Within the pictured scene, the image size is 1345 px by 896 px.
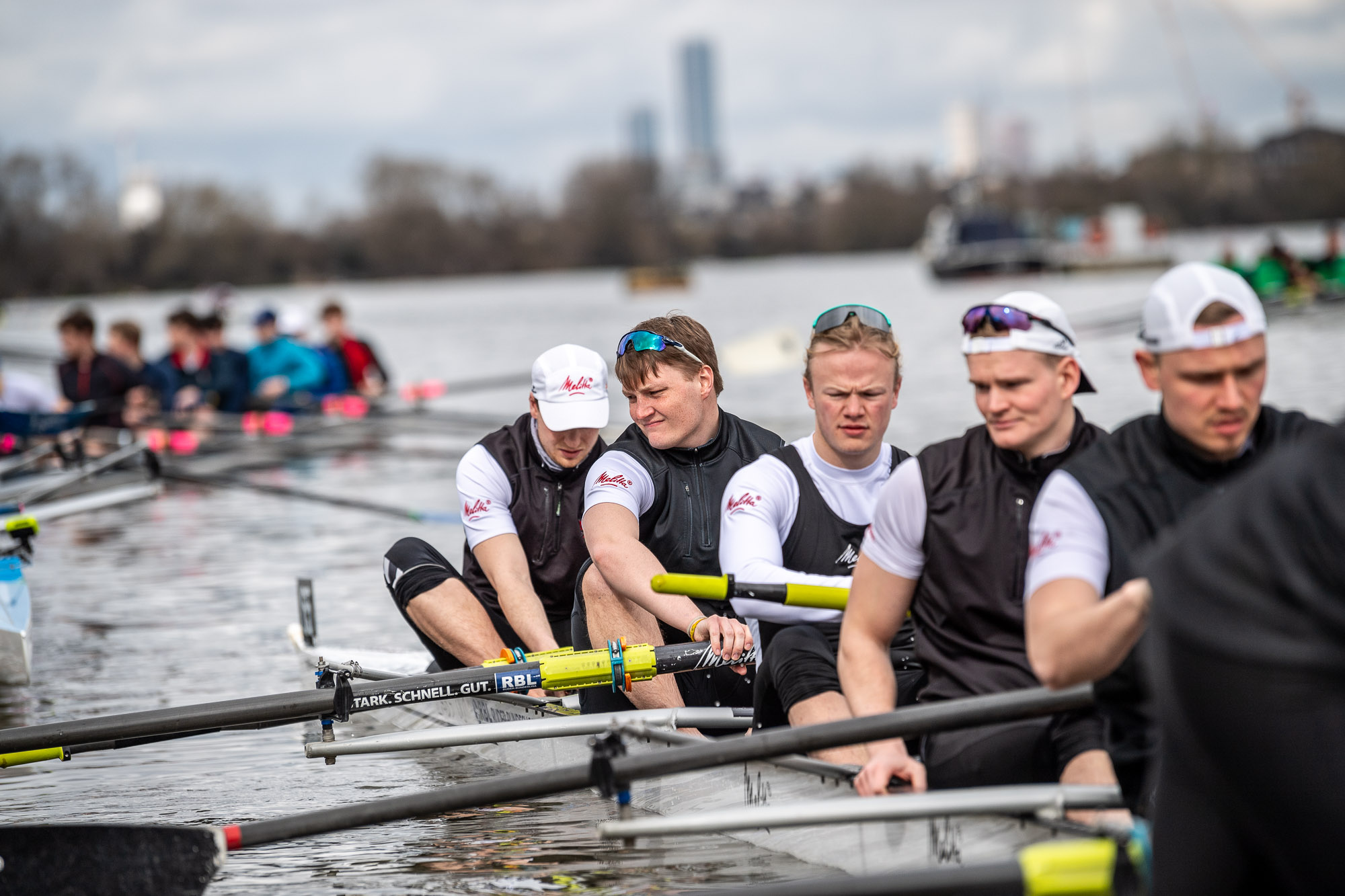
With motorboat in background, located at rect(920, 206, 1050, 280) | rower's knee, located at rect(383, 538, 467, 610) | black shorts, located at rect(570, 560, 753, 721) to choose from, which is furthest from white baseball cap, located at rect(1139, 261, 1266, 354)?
motorboat in background, located at rect(920, 206, 1050, 280)

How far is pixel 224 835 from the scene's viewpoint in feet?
11.9

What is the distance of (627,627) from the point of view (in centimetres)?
484

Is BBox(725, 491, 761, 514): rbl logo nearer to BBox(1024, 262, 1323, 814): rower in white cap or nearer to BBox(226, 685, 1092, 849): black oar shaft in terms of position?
BBox(226, 685, 1092, 849): black oar shaft

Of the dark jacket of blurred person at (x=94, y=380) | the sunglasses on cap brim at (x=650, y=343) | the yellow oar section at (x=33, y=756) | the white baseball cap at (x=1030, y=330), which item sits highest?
the dark jacket of blurred person at (x=94, y=380)

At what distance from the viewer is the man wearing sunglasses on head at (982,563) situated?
11.0ft

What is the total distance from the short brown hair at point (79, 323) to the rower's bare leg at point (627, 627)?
11.5 metres

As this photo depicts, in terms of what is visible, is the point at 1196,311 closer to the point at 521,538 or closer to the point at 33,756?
the point at 521,538

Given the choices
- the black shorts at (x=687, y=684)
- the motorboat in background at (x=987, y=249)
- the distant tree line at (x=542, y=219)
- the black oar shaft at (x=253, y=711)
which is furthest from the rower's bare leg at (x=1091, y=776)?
the distant tree line at (x=542, y=219)

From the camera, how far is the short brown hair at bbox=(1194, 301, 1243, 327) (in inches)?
112

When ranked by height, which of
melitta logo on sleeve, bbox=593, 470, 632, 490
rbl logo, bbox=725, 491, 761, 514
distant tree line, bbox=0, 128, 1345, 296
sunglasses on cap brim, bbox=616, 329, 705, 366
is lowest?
rbl logo, bbox=725, 491, 761, 514

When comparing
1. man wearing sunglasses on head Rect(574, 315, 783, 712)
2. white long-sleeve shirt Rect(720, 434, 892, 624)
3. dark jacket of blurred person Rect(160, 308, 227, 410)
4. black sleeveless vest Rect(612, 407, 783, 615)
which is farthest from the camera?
dark jacket of blurred person Rect(160, 308, 227, 410)

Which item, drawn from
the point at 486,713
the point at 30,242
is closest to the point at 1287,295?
the point at 486,713

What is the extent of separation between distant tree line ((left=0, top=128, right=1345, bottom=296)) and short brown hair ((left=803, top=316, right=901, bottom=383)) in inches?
3253

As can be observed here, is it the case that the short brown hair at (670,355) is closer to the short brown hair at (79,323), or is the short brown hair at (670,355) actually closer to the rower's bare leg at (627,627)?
the rower's bare leg at (627,627)
